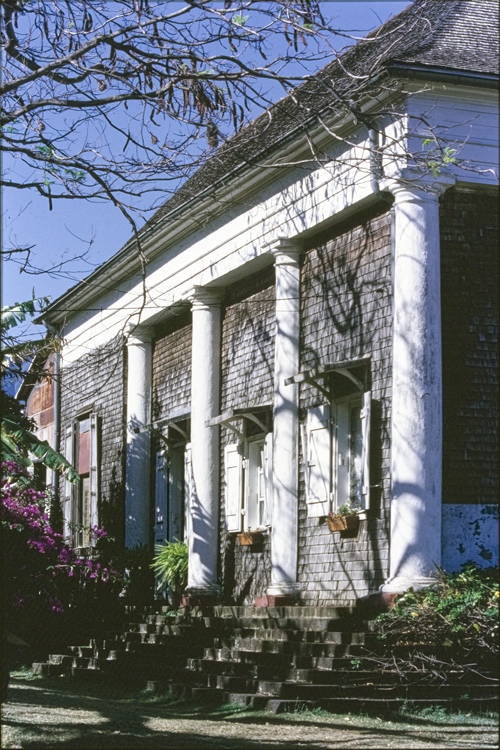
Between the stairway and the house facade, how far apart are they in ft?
2.64

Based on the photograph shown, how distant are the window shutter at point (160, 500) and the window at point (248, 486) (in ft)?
11.2

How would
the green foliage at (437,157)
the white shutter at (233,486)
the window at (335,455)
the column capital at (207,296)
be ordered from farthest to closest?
the column capital at (207,296)
the white shutter at (233,486)
the window at (335,455)
the green foliage at (437,157)

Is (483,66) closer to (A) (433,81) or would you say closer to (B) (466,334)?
(A) (433,81)

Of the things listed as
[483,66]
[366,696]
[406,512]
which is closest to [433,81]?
[483,66]

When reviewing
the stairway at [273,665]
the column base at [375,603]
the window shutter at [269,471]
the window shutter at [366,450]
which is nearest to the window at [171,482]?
the window shutter at [269,471]

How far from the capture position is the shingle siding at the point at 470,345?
40.2 ft

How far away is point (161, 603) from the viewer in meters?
19.0

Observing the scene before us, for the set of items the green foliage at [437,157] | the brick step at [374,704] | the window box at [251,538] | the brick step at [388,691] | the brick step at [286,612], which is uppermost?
the green foliage at [437,157]

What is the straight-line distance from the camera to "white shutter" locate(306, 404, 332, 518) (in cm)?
1377

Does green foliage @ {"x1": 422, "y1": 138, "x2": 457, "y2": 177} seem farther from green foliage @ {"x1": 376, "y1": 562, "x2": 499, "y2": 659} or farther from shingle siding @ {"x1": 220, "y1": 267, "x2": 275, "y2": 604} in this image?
shingle siding @ {"x1": 220, "y1": 267, "x2": 275, "y2": 604}

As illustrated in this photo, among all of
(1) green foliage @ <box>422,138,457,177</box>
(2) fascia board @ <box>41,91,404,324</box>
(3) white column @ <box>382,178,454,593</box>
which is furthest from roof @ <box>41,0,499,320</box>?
(3) white column @ <box>382,178,454,593</box>

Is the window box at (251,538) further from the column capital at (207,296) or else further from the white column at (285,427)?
the column capital at (207,296)

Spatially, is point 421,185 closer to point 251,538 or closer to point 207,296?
point 251,538

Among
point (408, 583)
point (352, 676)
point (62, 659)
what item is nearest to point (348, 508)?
point (408, 583)
